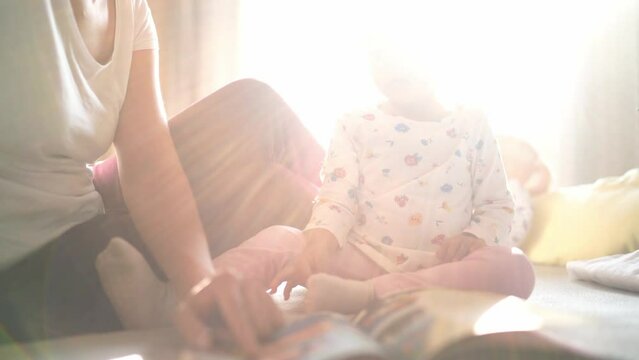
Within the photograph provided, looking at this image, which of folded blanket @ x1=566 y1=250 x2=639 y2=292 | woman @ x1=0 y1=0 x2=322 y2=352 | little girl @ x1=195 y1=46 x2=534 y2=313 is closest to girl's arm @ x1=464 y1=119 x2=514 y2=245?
little girl @ x1=195 y1=46 x2=534 y2=313

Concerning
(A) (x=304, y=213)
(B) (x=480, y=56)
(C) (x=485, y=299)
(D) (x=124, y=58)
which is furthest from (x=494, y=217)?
(B) (x=480, y=56)

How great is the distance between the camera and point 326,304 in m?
0.74

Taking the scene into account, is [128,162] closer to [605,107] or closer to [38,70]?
[38,70]

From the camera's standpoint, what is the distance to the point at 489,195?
1041 mm

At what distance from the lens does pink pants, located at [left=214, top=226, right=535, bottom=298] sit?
850 millimetres

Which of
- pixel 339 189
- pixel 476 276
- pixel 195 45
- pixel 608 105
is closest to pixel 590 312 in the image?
pixel 476 276

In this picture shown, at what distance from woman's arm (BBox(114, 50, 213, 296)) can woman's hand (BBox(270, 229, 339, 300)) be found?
0.50 ft

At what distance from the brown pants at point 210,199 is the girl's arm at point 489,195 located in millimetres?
285

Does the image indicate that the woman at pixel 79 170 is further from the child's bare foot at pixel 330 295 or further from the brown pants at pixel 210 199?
the child's bare foot at pixel 330 295

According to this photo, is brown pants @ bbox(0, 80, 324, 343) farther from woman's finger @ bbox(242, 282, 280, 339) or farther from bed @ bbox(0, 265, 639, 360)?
woman's finger @ bbox(242, 282, 280, 339)

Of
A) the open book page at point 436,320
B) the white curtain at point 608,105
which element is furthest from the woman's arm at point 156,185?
the white curtain at point 608,105

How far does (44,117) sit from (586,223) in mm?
1236

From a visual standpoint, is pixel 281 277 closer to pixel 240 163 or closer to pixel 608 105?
pixel 240 163

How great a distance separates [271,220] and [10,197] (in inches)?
16.9
